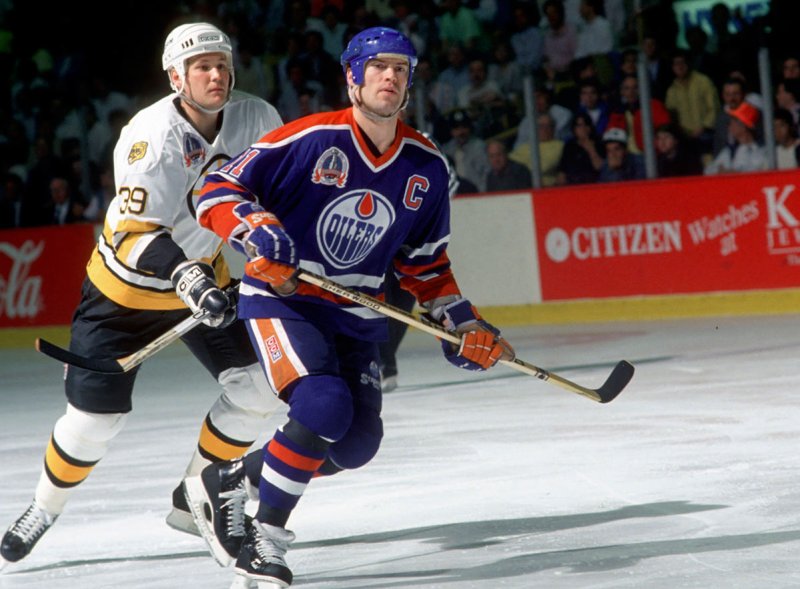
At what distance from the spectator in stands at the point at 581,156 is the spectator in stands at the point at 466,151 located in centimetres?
56

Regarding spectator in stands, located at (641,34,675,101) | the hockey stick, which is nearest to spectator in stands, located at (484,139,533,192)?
spectator in stands, located at (641,34,675,101)

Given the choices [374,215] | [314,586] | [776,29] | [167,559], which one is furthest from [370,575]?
[776,29]

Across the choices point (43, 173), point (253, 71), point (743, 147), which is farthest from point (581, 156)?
point (43, 173)

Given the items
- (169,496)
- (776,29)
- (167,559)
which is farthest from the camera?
(776,29)

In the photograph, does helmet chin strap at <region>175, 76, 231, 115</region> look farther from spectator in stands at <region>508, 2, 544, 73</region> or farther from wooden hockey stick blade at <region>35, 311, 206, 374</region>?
spectator in stands at <region>508, 2, 544, 73</region>

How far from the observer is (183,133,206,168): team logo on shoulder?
160 inches

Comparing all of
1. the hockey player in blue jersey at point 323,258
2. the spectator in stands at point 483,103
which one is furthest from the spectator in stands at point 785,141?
the hockey player in blue jersey at point 323,258

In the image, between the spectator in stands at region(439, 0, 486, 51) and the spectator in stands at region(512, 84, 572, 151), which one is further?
the spectator in stands at region(439, 0, 486, 51)

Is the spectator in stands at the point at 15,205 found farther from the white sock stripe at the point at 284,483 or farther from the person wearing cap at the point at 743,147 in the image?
the white sock stripe at the point at 284,483

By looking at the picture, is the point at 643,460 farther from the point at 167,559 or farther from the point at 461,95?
the point at 461,95

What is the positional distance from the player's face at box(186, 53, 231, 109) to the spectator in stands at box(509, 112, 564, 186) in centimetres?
615

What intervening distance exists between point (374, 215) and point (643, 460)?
1750 mm

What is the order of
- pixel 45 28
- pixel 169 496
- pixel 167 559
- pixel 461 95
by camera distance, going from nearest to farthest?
pixel 167 559, pixel 169 496, pixel 461 95, pixel 45 28

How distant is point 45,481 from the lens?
13.7 ft
